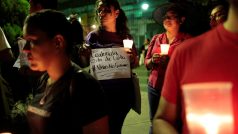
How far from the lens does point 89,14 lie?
109ft

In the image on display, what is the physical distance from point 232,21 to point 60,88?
3.73 ft

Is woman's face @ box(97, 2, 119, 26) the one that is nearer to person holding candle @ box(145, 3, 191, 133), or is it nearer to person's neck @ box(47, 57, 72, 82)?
person holding candle @ box(145, 3, 191, 133)

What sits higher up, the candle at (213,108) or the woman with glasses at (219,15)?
the woman with glasses at (219,15)

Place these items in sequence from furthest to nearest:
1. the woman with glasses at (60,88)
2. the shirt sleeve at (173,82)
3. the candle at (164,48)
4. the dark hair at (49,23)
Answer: the candle at (164,48) < the dark hair at (49,23) < the woman with glasses at (60,88) < the shirt sleeve at (173,82)

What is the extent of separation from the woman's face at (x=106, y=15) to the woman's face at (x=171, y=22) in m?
0.65

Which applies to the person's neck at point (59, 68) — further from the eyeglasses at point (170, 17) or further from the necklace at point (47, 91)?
the eyeglasses at point (170, 17)

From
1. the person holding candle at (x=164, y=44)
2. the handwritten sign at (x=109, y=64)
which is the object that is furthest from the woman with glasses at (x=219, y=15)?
the handwritten sign at (x=109, y=64)

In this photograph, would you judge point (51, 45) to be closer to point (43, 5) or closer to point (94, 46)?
point (43, 5)

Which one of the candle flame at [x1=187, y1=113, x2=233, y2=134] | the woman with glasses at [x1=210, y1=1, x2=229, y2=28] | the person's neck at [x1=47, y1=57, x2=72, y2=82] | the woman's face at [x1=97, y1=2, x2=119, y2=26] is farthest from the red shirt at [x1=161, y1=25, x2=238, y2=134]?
the woman with glasses at [x1=210, y1=1, x2=229, y2=28]

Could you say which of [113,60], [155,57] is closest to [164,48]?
[155,57]

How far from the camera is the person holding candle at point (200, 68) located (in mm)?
1904

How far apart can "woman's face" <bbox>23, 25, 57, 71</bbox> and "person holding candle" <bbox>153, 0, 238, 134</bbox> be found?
2.74 ft

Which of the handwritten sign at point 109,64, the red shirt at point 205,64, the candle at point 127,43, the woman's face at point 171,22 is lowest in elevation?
the handwritten sign at point 109,64

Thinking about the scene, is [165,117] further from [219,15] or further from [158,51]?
[219,15]
